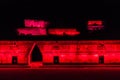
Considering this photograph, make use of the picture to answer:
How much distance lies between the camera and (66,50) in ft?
151

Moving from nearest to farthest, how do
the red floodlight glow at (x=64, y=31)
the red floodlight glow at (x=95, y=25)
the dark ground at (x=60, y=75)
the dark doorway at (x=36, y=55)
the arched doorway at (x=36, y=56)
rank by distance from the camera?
the dark ground at (x=60, y=75), the red floodlight glow at (x=64, y=31), the red floodlight glow at (x=95, y=25), the arched doorway at (x=36, y=56), the dark doorway at (x=36, y=55)

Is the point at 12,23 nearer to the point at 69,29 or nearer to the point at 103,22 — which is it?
the point at 69,29

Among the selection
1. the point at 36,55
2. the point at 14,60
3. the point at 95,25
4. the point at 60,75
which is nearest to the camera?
the point at 60,75

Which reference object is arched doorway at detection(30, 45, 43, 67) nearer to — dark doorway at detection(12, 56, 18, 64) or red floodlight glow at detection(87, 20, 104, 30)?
dark doorway at detection(12, 56, 18, 64)

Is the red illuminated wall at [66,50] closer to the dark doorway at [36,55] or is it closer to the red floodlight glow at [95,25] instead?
the red floodlight glow at [95,25]

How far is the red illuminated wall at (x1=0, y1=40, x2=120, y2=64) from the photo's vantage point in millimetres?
45875

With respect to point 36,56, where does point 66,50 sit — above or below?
above

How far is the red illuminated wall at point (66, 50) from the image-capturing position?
45875 mm

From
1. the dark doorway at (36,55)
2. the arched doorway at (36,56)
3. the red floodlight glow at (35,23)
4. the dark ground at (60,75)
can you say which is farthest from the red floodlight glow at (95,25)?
the dark doorway at (36,55)

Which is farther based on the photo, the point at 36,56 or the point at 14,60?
the point at 36,56

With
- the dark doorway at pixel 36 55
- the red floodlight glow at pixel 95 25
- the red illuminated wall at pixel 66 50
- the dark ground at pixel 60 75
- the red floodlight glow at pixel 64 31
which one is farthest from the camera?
the dark doorway at pixel 36 55

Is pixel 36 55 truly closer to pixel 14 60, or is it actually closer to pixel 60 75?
pixel 14 60

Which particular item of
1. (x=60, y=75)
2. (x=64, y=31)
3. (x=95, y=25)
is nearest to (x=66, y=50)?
(x=64, y=31)

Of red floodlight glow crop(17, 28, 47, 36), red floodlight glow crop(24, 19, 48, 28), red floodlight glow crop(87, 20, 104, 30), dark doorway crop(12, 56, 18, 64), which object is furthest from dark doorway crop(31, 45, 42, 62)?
red floodlight glow crop(87, 20, 104, 30)
